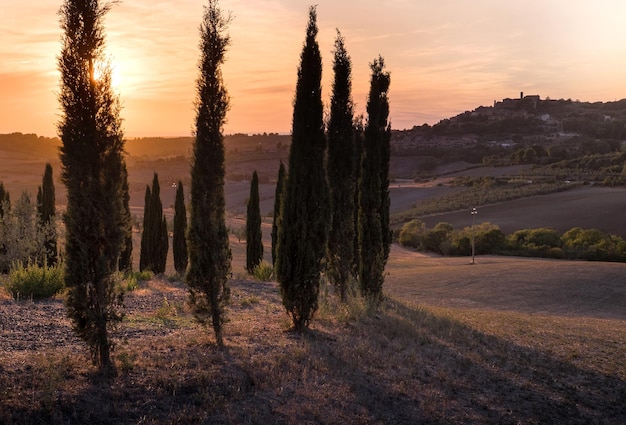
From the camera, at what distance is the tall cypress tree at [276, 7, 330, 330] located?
11.4 m

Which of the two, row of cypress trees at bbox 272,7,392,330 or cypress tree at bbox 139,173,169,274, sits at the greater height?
row of cypress trees at bbox 272,7,392,330

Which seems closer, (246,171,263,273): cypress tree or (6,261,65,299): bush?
(6,261,65,299): bush

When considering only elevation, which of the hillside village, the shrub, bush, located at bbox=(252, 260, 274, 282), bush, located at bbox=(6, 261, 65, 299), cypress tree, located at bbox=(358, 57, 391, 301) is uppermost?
the hillside village

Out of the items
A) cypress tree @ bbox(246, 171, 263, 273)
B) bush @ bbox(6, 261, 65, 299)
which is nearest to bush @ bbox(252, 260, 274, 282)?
cypress tree @ bbox(246, 171, 263, 273)

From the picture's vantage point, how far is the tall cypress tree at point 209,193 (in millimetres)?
10031

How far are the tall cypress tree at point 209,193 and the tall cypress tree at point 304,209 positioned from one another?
151 cm

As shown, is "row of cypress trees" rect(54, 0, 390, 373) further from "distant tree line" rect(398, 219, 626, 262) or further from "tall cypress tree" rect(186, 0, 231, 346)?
"distant tree line" rect(398, 219, 626, 262)

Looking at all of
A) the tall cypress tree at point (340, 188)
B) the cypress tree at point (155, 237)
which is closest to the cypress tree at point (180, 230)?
the cypress tree at point (155, 237)

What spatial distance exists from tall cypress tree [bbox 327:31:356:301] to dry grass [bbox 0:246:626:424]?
1205 millimetres

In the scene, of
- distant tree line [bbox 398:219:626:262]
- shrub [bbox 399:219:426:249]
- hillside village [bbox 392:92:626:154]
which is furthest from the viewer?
hillside village [bbox 392:92:626:154]

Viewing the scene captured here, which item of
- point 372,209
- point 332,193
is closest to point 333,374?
point 332,193

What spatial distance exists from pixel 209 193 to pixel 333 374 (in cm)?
362

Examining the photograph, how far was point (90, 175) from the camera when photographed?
8578 millimetres

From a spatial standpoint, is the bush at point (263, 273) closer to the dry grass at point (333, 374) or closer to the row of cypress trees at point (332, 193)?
the row of cypress trees at point (332, 193)
